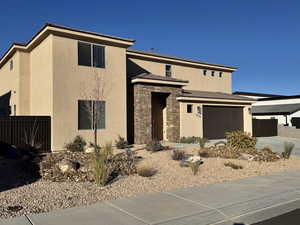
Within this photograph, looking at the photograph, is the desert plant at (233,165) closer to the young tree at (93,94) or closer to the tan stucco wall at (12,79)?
the young tree at (93,94)

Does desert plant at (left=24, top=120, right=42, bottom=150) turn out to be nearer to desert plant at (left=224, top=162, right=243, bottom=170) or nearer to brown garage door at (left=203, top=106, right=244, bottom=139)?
desert plant at (left=224, top=162, right=243, bottom=170)

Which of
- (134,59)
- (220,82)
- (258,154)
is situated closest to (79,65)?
(134,59)

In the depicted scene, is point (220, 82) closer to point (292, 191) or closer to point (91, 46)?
point (91, 46)

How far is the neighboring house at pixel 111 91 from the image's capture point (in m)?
14.9

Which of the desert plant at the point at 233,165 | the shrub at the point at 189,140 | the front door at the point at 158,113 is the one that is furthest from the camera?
the front door at the point at 158,113

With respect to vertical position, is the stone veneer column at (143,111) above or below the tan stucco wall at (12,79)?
below

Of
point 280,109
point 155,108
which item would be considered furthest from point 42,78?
point 280,109

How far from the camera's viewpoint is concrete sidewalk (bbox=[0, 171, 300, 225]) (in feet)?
18.0

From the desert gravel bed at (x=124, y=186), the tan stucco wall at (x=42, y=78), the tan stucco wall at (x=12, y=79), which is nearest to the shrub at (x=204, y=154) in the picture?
the desert gravel bed at (x=124, y=186)

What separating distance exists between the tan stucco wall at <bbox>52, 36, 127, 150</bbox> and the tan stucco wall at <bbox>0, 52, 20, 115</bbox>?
4771 millimetres

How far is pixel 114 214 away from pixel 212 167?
587cm

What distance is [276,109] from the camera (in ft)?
123

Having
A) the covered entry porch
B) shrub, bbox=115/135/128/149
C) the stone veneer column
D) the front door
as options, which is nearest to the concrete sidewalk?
shrub, bbox=115/135/128/149

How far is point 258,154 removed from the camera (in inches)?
526
